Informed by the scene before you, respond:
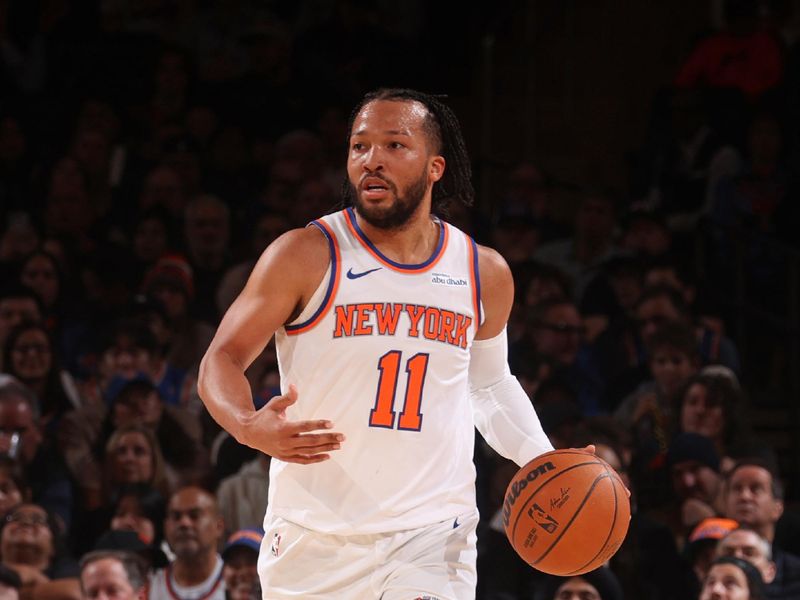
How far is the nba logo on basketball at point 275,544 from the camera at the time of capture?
3.63 metres

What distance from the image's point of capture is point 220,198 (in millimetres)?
8977

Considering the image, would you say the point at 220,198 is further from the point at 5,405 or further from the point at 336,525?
the point at 336,525

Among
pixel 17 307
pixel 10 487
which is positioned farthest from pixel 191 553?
pixel 17 307

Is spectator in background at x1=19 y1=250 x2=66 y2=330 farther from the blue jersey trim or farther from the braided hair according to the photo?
the blue jersey trim

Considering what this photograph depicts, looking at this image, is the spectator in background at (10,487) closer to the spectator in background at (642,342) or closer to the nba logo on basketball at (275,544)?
the spectator in background at (642,342)

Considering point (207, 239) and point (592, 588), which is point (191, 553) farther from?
point (207, 239)

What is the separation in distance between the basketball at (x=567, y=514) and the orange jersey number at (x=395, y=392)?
1.18 ft

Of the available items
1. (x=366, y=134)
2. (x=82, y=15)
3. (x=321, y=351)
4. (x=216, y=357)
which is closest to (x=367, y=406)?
(x=321, y=351)

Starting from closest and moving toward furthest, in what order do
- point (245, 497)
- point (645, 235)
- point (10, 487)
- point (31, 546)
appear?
point (31, 546)
point (10, 487)
point (245, 497)
point (645, 235)

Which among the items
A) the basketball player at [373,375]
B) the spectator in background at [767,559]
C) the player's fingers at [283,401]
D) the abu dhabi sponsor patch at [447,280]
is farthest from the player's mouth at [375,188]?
the spectator in background at [767,559]

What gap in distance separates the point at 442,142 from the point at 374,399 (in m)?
0.77

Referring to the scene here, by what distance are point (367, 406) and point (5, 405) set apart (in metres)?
3.85

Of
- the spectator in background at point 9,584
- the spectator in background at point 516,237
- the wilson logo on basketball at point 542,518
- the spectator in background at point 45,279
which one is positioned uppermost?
the spectator in background at point 516,237

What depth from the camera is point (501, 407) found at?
13.0 ft
